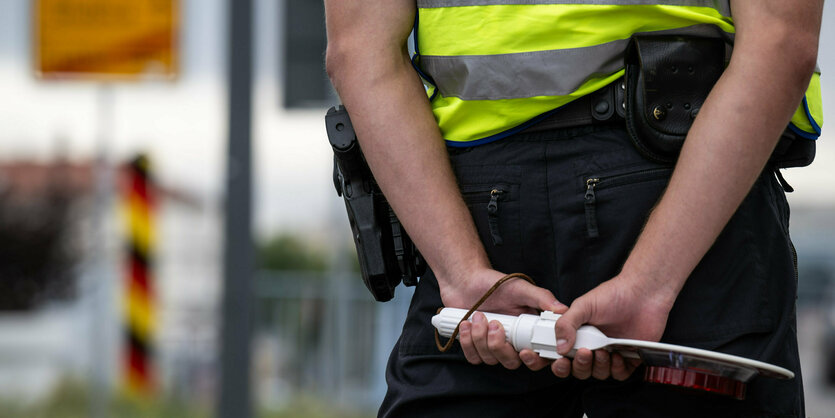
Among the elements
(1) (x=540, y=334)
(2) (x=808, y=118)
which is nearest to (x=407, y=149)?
(1) (x=540, y=334)

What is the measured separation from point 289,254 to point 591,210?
14.6 m

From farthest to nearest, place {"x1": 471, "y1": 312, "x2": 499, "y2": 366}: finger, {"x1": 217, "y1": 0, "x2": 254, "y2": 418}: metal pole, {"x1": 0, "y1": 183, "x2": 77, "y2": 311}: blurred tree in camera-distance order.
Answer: {"x1": 0, "y1": 183, "x2": 77, "y2": 311}: blurred tree, {"x1": 217, "y1": 0, "x2": 254, "y2": 418}: metal pole, {"x1": 471, "y1": 312, "x2": 499, "y2": 366}: finger

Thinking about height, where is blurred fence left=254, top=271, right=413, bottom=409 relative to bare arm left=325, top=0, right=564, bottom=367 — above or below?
below

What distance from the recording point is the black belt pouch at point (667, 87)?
1822 mm

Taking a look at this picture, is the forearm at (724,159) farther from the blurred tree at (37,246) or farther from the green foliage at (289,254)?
the blurred tree at (37,246)

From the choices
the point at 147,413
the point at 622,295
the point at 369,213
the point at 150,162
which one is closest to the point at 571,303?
the point at 622,295

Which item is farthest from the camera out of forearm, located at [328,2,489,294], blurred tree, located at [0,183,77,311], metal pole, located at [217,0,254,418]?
blurred tree, located at [0,183,77,311]

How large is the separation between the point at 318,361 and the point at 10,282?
935cm

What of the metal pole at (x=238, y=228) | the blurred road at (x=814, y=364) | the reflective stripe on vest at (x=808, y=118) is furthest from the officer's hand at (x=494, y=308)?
the blurred road at (x=814, y=364)

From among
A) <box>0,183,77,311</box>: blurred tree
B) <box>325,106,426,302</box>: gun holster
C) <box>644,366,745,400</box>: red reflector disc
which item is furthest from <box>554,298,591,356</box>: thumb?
<box>0,183,77,311</box>: blurred tree

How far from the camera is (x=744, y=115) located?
1.74 metres

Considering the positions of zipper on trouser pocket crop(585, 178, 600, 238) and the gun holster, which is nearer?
zipper on trouser pocket crop(585, 178, 600, 238)

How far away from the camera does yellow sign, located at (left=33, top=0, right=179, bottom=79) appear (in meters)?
7.17

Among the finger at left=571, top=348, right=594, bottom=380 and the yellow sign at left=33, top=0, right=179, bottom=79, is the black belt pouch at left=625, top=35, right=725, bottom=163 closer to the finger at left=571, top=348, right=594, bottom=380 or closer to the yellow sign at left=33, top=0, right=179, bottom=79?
the finger at left=571, top=348, right=594, bottom=380
